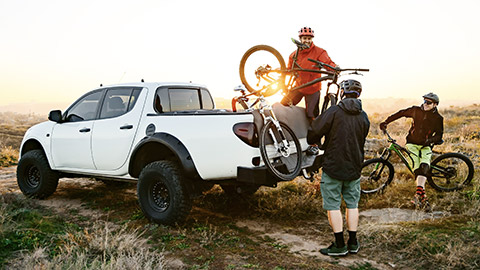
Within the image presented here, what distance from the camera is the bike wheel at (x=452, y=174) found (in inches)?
281

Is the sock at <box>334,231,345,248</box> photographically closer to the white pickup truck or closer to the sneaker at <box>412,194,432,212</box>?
the white pickup truck

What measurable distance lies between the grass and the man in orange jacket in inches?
57.9

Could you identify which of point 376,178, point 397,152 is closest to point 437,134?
point 397,152

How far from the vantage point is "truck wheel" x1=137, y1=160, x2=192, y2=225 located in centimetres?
516

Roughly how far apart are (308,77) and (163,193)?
2787 millimetres

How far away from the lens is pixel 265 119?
16.4ft

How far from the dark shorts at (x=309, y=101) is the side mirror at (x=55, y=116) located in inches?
146

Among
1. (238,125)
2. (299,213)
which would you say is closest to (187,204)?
(238,125)

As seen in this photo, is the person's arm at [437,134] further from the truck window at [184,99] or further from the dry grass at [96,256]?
the dry grass at [96,256]

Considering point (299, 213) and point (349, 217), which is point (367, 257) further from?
point (299, 213)

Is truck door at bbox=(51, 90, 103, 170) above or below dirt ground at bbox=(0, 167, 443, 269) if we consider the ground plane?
above

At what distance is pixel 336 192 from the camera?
4566 millimetres

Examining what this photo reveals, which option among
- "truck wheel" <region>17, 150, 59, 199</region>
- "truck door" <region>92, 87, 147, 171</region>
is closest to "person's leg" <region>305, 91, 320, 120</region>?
"truck door" <region>92, 87, 147, 171</region>

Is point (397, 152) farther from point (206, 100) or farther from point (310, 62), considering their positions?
point (206, 100)
